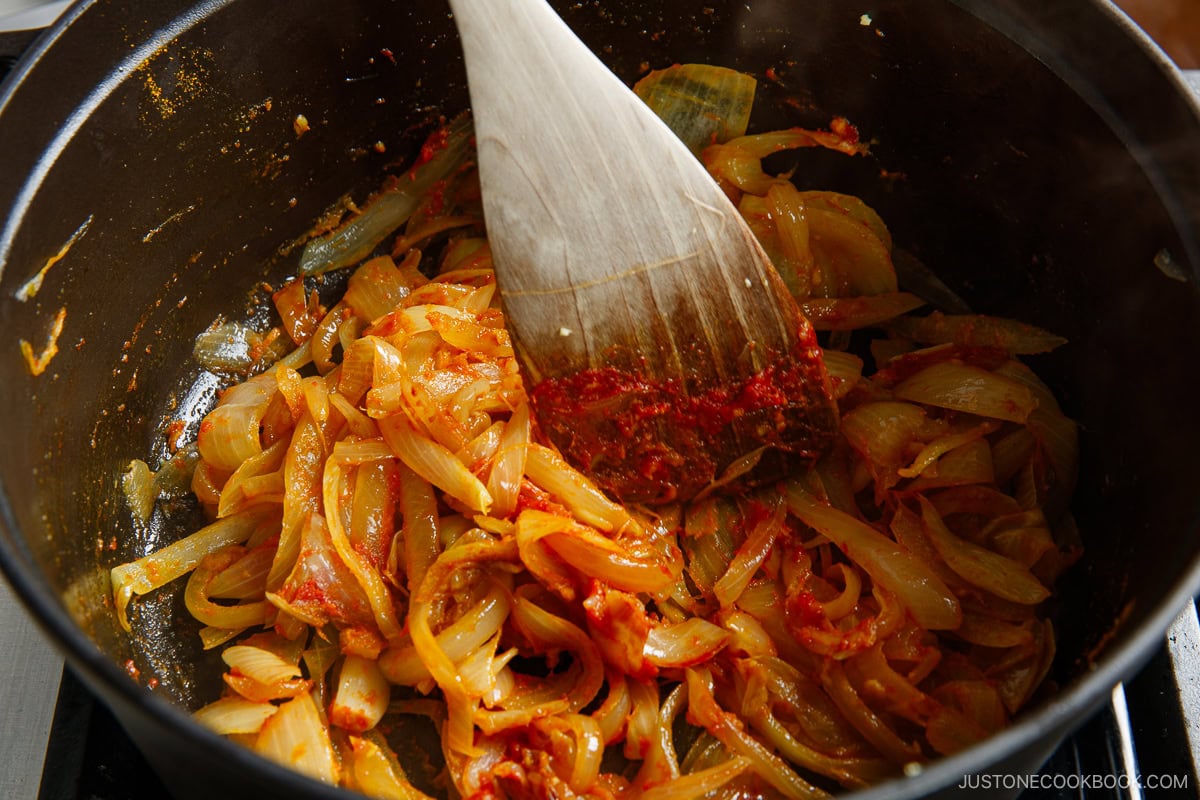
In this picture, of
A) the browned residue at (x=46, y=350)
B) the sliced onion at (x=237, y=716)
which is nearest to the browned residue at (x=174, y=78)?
the browned residue at (x=46, y=350)

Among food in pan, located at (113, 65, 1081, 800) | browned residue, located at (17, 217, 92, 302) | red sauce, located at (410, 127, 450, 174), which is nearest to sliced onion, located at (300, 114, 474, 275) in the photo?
red sauce, located at (410, 127, 450, 174)

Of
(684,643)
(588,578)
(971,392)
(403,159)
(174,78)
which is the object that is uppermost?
(174,78)

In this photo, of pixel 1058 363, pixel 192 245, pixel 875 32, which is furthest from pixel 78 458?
pixel 1058 363

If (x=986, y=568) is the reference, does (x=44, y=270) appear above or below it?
above

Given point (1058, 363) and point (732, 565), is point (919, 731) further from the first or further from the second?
point (1058, 363)

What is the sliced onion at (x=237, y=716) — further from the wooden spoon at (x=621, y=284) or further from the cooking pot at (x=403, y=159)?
the wooden spoon at (x=621, y=284)

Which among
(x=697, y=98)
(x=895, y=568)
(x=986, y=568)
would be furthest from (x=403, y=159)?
(x=986, y=568)

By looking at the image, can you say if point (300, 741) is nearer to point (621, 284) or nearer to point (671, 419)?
point (671, 419)
